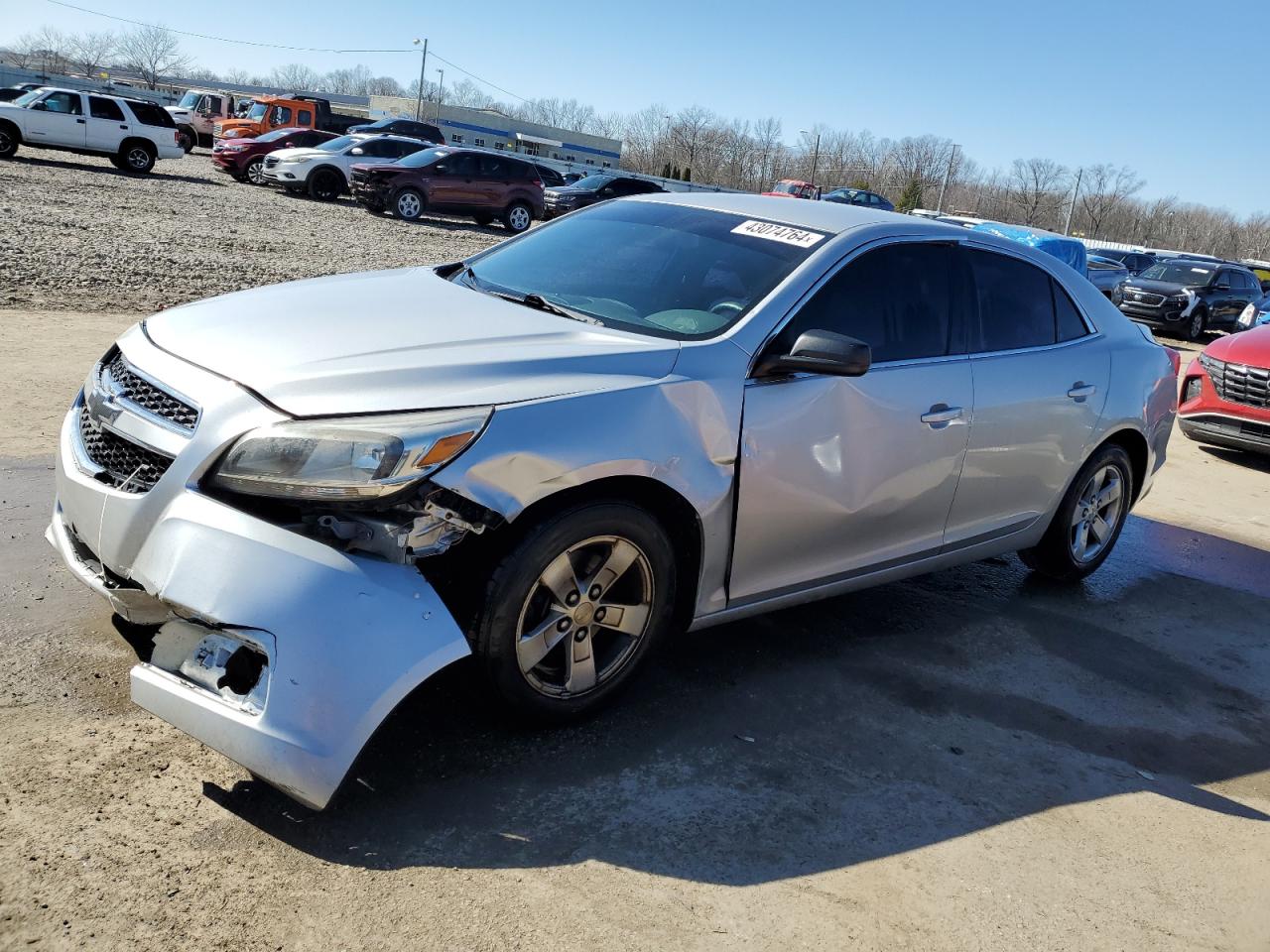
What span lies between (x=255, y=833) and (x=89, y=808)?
17.0 inches

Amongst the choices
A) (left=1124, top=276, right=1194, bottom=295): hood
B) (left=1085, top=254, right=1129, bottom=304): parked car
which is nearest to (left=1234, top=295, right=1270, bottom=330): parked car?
(left=1124, top=276, right=1194, bottom=295): hood

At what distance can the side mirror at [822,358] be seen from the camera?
3.59 meters

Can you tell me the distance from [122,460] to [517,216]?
76.1 ft

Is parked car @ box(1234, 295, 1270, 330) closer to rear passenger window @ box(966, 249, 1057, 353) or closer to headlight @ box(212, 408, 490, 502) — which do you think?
rear passenger window @ box(966, 249, 1057, 353)

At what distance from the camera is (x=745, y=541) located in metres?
3.71

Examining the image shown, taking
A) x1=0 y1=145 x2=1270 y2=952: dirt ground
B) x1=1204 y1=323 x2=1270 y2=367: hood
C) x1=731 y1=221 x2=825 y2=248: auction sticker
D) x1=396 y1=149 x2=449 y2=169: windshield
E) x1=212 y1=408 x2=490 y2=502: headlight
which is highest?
x1=396 y1=149 x2=449 y2=169: windshield

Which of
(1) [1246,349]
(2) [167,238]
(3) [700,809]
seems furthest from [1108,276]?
(3) [700,809]

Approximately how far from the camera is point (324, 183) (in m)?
25.7

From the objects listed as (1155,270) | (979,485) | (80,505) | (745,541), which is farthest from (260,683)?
(1155,270)

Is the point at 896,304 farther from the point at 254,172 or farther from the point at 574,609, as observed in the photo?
the point at 254,172

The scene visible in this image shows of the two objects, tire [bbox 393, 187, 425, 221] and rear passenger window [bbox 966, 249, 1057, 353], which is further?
tire [bbox 393, 187, 425, 221]

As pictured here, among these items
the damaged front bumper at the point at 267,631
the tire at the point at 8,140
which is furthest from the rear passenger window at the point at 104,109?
the damaged front bumper at the point at 267,631

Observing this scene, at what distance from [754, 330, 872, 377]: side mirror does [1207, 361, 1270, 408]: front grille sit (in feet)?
23.8

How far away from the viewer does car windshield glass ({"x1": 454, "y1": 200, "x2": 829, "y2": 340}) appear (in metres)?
3.88
